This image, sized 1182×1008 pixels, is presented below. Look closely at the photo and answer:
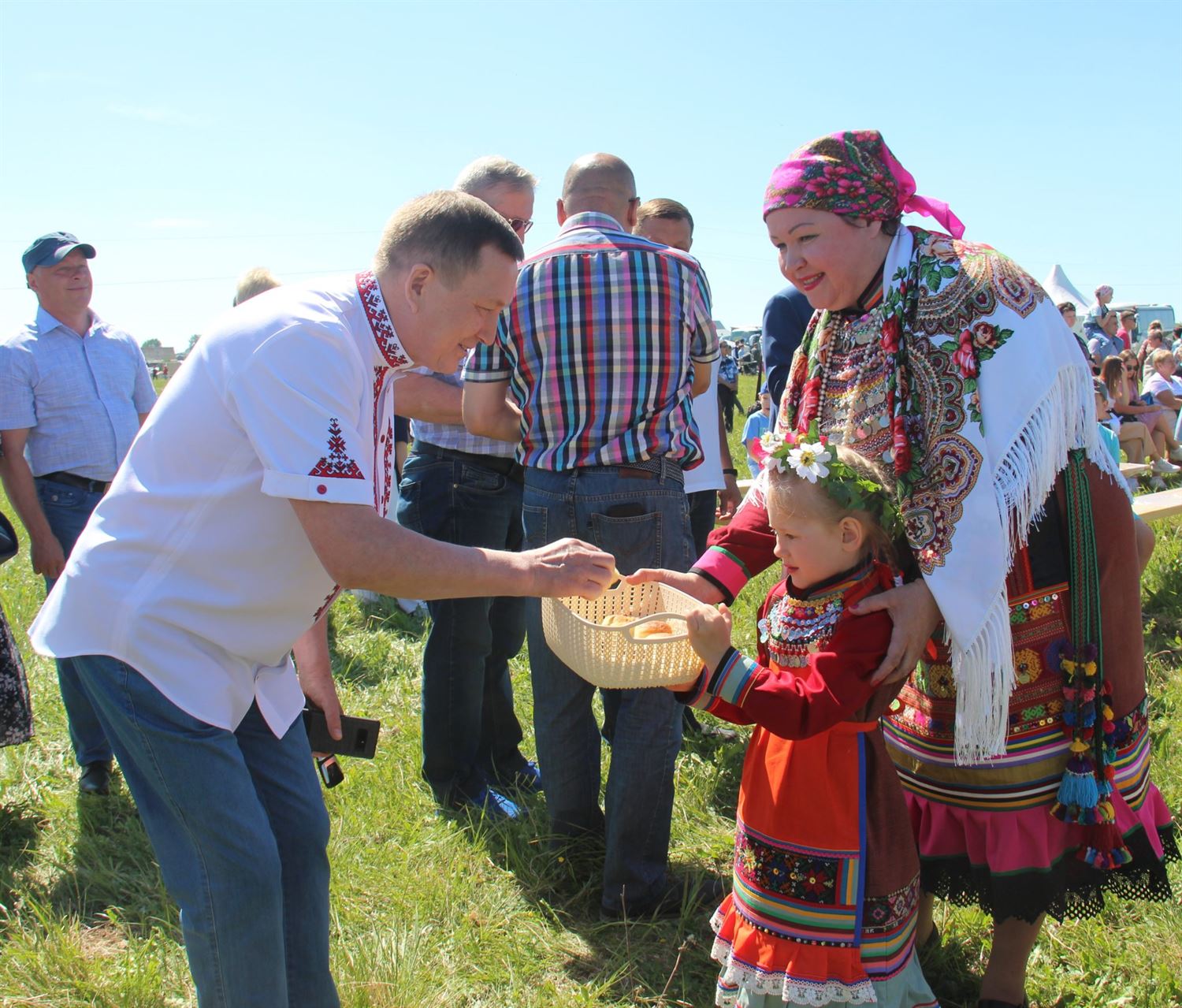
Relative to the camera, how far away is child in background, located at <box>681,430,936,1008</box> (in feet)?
6.98

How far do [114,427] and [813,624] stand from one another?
11.2 ft

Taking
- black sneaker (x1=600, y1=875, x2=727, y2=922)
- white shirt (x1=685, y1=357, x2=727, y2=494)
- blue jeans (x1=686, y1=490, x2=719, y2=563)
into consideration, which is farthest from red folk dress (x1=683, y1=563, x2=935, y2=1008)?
blue jeans (x1=686, y1=490, x2=719, y2=563)

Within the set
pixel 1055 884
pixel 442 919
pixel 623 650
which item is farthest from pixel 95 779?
pixel 1055 884

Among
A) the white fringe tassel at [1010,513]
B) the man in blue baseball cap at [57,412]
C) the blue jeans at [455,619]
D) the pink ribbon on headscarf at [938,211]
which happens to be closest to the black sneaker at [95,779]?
the man in blue baseball cap at [57,412]

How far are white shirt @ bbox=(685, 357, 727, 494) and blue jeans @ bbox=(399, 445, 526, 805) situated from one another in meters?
0.92

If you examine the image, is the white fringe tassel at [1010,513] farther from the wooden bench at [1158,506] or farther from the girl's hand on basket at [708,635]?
the wooden bench at [1158,506]

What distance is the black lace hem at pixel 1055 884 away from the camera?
2.37 meters

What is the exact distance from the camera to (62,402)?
4.36m

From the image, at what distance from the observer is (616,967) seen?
2.84 metres

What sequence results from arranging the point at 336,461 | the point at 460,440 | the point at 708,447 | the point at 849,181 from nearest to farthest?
the point at 336,461 → the point at 849,181 → the point at 460,440 → the point at 708,447

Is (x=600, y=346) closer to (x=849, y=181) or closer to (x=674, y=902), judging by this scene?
(x=849, y=181)

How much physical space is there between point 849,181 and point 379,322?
44.7 inches

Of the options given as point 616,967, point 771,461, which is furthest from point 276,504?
point 616,967

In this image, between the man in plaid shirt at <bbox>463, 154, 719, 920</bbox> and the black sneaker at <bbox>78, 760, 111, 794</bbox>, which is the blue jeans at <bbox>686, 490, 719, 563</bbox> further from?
the black sneaker at <bbox>78, 760, 111, 794</bbox>
